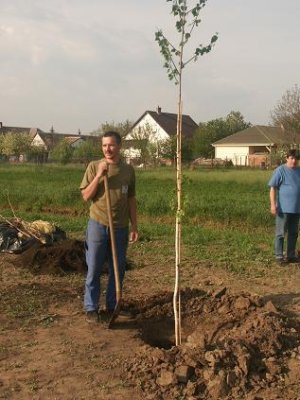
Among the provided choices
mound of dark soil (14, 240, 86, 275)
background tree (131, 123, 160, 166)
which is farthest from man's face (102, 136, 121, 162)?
background tree (131, 123, 160, 166)

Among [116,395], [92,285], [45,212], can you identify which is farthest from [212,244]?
[45,212]

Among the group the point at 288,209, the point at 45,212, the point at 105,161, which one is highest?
the point at 105,161

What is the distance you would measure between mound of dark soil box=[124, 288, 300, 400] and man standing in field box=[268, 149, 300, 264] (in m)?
2.84

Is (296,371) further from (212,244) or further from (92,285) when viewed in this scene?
(212,244)

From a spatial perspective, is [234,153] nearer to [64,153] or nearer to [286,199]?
[64,153]

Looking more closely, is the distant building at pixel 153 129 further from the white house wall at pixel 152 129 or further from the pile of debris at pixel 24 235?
the pile of debris at pixel 24 235

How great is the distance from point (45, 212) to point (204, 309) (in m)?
12.3

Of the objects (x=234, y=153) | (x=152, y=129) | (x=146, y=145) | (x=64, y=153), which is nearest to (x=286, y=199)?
(x=146, y=145)

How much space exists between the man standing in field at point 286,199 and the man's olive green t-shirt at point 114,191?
341cm

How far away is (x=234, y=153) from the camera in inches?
2506

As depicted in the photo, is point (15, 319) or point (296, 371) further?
point (15, 319)

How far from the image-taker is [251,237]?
10.7 meters

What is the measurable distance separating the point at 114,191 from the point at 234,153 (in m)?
59.8

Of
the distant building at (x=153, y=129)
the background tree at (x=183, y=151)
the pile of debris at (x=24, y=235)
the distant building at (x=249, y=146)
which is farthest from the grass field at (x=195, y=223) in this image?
the distant building at (x=249, y=146)
